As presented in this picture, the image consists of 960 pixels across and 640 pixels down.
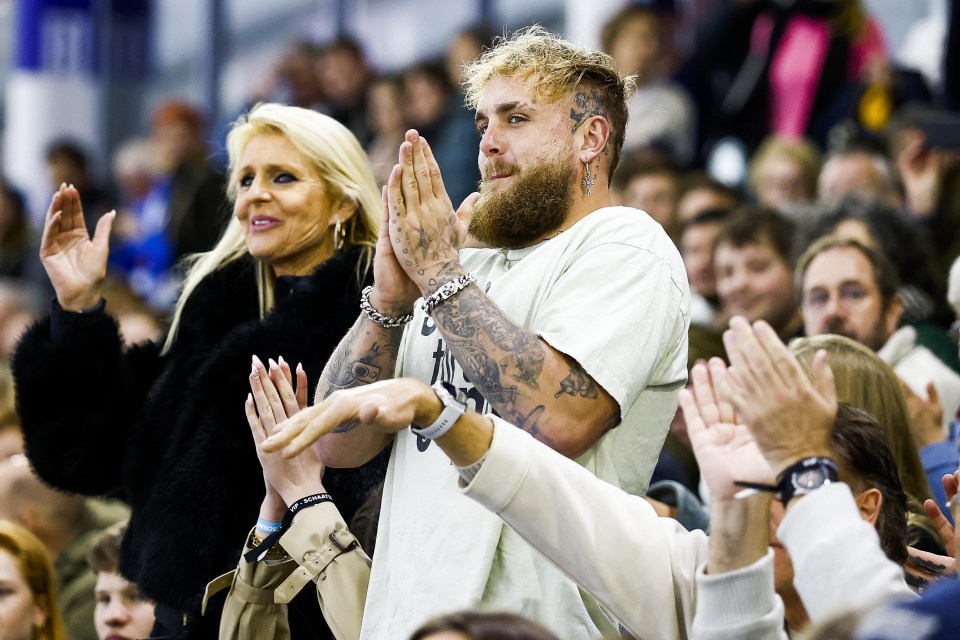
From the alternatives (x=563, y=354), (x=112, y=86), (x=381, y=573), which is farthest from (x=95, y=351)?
(x=112, y=86)

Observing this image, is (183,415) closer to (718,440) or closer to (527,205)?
(527,205)

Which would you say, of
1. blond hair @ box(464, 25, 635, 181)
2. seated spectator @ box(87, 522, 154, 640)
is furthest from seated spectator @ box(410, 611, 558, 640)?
seated spectator @ box(87, 522, 154, 640)

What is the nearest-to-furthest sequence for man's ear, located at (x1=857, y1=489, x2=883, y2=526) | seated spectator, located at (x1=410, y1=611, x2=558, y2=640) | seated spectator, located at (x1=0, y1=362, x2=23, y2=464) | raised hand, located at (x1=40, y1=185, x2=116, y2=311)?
seated spectator, located at (x1=410, y1=611, x2=558, y2=640)
man's ear, located at (x1=857, y1=489, x2=883, y2=526)
raised hand, located at (x1=40, y1=185, x2=116, y2=311)
seated spectator, located at (x1=0, y1=362, x2=23, y2=464)

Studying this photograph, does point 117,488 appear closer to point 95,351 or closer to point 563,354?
point 95,351

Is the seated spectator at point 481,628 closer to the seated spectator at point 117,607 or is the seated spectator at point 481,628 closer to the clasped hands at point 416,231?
the clasped hands at point 416,231

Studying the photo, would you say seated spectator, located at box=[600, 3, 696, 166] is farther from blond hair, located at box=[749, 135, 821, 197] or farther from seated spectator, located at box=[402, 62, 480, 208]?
seated spectator, located at box=[402, 62, 480, 208]

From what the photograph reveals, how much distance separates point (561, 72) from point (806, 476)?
124cm

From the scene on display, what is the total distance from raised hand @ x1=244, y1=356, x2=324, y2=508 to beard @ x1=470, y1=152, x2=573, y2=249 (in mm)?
531

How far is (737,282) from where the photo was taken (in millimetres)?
5789

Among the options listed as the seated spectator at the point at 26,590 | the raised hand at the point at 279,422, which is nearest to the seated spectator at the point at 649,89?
the seated spectator at the point at 26,590

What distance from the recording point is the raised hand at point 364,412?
2686 mm

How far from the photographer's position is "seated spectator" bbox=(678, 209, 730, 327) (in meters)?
6.39

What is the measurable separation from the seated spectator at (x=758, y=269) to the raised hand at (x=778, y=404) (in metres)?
3.01

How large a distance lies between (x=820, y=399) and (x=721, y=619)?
0.41 metres
